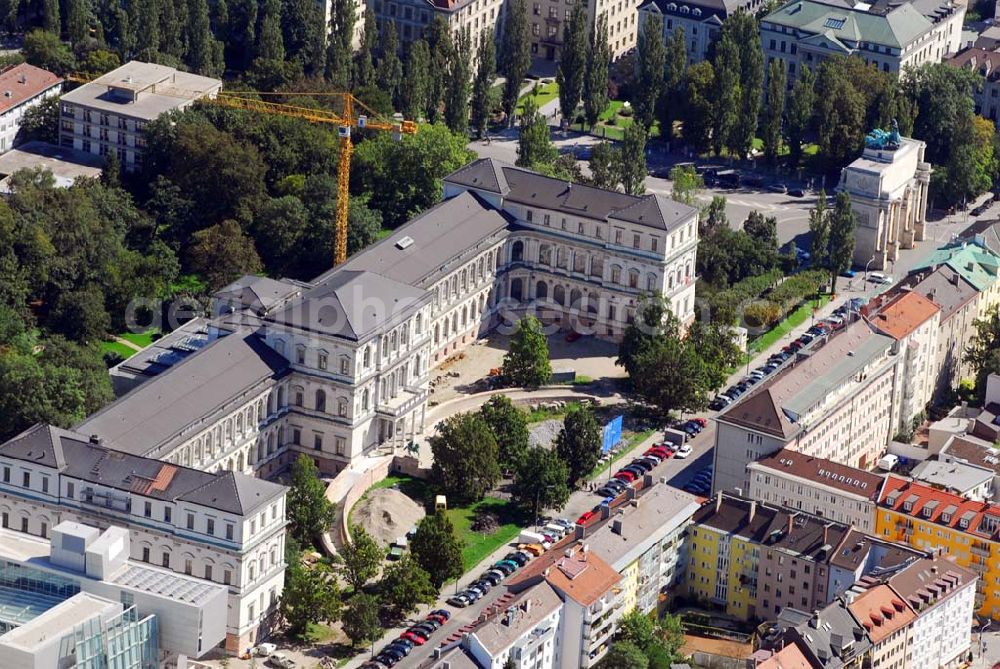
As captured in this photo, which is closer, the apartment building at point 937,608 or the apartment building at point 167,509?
the apartment building at point 167,509

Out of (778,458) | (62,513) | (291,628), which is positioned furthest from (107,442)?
(778,458)

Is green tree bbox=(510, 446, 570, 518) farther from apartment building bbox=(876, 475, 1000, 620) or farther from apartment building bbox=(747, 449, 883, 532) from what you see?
apartment building bbox=(876, 475, 1000, 620)

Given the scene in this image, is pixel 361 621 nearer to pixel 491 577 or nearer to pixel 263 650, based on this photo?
pixel 263 650

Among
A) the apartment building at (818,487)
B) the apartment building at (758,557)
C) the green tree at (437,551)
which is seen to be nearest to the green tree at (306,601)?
the green tree at (437,551)

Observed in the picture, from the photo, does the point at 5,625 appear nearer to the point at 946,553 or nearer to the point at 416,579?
the point at 416,579

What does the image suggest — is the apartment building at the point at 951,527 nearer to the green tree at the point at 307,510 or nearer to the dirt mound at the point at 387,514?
the dirt mound at the point at 387,514
